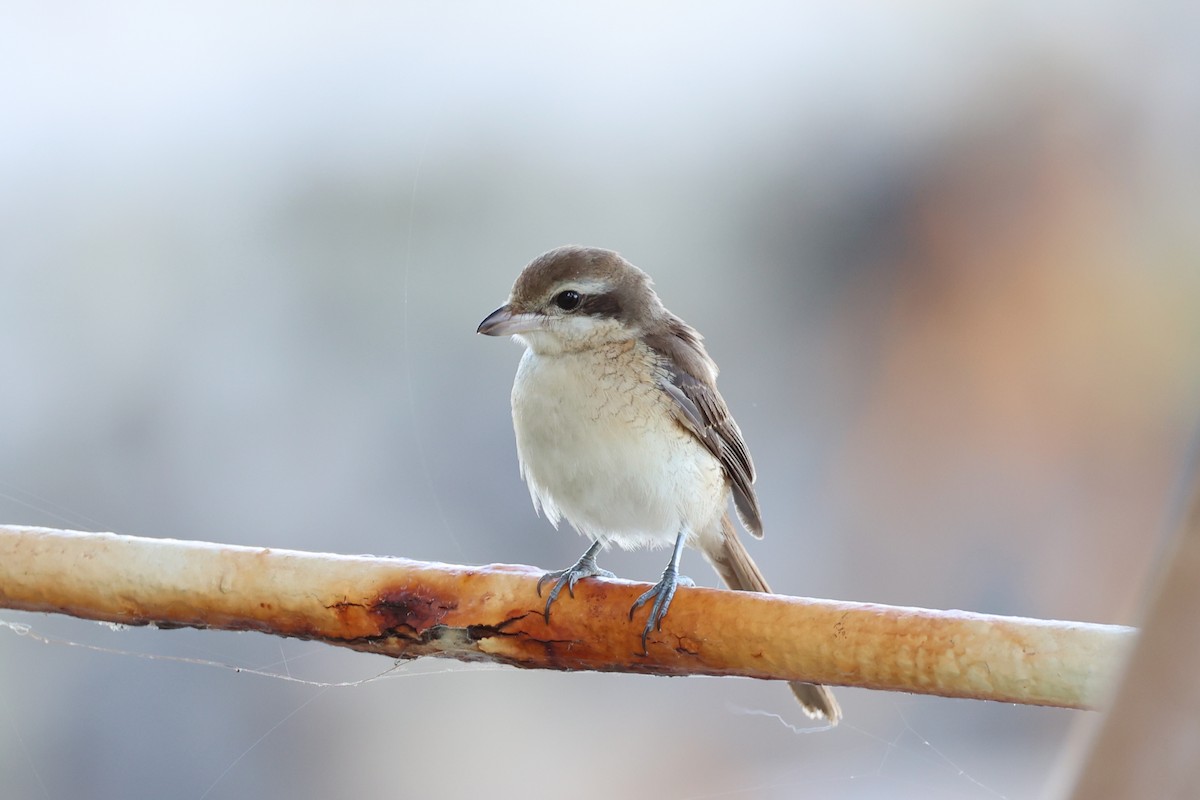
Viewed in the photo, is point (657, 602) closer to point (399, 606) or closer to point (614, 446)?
point (399, 606)

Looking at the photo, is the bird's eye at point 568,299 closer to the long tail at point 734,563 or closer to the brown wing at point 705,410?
the brown wing at point 705,410

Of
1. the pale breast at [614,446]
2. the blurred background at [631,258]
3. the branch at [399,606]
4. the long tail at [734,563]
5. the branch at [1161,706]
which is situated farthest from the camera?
the blurred background at [631,258]

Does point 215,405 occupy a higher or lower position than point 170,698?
higher

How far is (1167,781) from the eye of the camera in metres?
0.26

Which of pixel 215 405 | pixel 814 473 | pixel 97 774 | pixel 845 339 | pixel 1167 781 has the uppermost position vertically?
pixel 1167 781

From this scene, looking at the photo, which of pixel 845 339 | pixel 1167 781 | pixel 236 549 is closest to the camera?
pixel 1167 781

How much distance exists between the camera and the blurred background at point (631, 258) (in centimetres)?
151

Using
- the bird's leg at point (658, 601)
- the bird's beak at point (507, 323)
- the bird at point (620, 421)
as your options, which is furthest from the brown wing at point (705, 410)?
the bird's leg at point (658, 601)

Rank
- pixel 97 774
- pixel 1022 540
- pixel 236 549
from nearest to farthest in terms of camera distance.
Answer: pixel 236 549 → pixel 97 774 → pixel 1022 540

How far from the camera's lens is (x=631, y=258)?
66.3 inches

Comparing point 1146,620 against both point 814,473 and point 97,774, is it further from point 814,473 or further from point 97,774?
point 97,774

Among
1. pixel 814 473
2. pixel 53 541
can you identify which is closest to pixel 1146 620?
pixel 53 541

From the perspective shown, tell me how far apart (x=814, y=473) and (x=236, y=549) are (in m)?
0.95

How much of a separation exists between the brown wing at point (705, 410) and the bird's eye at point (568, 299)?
3.9 inches
